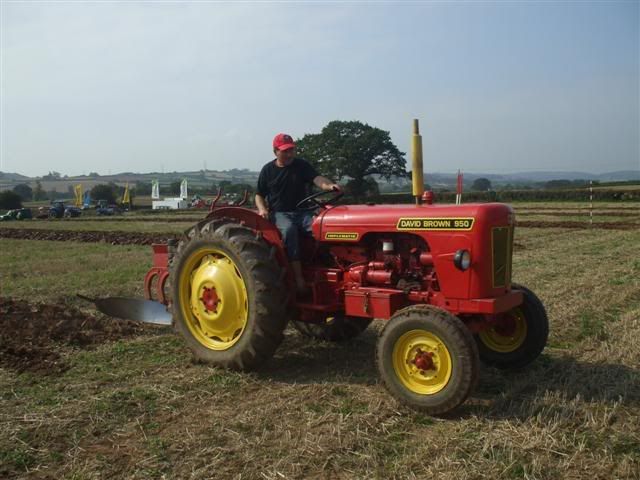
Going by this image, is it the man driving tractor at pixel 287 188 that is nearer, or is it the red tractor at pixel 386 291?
the red tractor at pixel 386 291

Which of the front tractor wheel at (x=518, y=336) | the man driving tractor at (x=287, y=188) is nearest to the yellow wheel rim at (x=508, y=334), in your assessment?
the front tractor wheel at (x=518, y=336)

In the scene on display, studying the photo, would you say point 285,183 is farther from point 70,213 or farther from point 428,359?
point 70,213

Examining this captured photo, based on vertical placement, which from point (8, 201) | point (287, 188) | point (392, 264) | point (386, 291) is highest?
point (8, 201)

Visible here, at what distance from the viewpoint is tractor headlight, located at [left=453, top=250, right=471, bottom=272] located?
438cm

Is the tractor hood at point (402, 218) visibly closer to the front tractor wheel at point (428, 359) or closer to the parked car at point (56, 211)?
the front tractor wheel at point (428, 359)

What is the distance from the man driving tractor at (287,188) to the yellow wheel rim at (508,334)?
1630 mm

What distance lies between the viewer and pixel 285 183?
544cm

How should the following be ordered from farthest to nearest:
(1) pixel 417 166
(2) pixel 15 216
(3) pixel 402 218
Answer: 1. (2) pixel 15 216
2. (1) pixel 417 166
3. (3) pixel 402 218

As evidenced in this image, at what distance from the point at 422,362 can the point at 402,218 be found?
114cm

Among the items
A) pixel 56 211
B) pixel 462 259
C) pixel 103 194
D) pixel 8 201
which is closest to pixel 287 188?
pixel 462 259

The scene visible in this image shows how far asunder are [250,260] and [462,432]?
2138 millimetres

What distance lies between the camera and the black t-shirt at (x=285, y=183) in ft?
17.9

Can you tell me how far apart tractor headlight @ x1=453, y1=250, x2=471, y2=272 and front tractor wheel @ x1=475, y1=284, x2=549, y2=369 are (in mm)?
975

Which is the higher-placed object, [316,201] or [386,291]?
[316,201]
